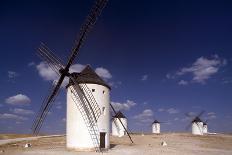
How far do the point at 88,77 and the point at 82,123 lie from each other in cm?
429

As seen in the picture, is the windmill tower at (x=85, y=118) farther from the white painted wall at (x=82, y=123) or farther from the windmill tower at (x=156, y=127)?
the windmill tower at (x=156, y=127)

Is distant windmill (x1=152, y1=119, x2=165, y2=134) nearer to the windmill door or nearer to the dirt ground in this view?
the dirt ground

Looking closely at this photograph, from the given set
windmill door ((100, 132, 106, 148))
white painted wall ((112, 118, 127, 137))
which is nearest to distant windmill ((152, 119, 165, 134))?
white painted wall ((112, 118, 127, 137))

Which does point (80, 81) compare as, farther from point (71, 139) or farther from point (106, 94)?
point (71, 139)

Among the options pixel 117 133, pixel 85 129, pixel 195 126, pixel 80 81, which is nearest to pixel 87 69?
pixel 80 81

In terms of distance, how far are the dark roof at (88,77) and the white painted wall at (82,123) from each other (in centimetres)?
40

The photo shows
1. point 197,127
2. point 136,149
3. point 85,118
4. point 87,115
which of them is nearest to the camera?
point 87,115

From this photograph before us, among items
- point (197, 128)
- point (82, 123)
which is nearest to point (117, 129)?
point (197, 128)

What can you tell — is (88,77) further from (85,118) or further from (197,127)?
(197,127)

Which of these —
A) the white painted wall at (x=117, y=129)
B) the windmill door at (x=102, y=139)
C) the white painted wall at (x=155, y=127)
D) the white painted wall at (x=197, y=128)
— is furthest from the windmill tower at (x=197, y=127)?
the windmill door at (x=102, y=139)

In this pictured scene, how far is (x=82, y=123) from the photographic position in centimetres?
2359

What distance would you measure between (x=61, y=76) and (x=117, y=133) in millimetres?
27429

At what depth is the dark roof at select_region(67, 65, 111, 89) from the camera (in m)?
24.4

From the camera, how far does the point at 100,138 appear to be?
25.7 m
